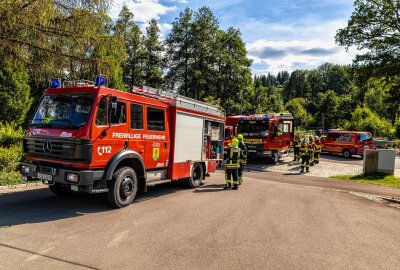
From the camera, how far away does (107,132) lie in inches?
269

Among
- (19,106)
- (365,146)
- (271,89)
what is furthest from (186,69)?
(271,89)

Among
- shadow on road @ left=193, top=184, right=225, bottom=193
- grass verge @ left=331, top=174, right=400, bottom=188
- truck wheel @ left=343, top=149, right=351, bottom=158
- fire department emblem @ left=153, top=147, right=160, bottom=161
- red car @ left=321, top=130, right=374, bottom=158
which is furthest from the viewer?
truck wheel @ left=343, top=149, right=351, bottom=158

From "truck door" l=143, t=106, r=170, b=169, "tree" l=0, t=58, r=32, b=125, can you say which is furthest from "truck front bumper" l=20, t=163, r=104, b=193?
"tree" l=0, t=58, r=32, b=125

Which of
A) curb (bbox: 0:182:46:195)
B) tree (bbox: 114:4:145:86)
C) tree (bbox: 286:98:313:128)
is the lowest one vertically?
curb (bbox: 0:182:46:195)

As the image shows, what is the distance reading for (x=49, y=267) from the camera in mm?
3998

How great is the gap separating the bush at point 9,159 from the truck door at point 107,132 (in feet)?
14.1

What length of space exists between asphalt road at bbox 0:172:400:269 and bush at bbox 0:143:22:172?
1605 millimetres

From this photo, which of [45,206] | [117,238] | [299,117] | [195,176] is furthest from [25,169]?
[299,117]

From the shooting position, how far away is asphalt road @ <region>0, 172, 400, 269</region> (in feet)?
14.5

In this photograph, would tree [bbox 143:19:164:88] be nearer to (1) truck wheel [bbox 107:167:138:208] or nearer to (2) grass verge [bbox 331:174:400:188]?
(2) grass verge [bbox 331:174:400:188]

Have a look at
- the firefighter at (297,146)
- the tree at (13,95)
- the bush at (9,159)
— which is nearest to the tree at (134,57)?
the tree at (13,95)

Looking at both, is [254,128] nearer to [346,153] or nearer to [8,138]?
[346,153]

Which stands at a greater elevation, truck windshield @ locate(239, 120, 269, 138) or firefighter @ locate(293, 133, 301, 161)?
truck windshield @ locate(239, 120, 269, 138)

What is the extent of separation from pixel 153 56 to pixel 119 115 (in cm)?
3347
